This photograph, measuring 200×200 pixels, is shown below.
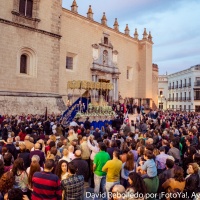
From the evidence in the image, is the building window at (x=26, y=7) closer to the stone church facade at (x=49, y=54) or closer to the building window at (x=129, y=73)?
the stone church facade at (x=49, y=54)

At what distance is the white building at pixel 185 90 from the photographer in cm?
4459

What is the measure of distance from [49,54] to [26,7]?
4.23 m

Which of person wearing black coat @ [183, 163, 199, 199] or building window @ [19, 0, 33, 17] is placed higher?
building window @ [19, 0, 33, 17]

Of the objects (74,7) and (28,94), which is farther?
(74,7)

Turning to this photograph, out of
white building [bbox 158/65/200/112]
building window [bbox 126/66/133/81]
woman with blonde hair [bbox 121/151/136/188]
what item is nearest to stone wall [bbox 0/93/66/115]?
building window [bbox 126/66/133/81]

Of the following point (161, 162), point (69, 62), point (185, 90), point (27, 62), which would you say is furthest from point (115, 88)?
point (161, 162)

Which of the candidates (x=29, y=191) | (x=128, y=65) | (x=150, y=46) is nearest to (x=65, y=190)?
(x=29, y=191)

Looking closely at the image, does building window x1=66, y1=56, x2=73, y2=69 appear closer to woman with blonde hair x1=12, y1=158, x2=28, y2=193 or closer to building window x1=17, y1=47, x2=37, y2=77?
building window x1=17, y1=47, x2=37, y2=77

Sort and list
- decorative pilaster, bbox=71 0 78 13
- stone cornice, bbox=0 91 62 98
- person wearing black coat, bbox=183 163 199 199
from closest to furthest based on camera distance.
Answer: person wearing black coat, bbox=183 163 199 199 < stone cornice, bbox=0 91 62 98 < decorative pilaster, bbox=71 0 78 13

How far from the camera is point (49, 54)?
846 inches

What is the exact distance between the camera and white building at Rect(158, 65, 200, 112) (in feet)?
146

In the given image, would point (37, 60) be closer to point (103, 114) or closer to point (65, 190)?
point (103, 114)

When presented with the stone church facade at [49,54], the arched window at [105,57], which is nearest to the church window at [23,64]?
the stone church facade at [49,54]

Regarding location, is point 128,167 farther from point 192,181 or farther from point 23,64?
point 23,64
